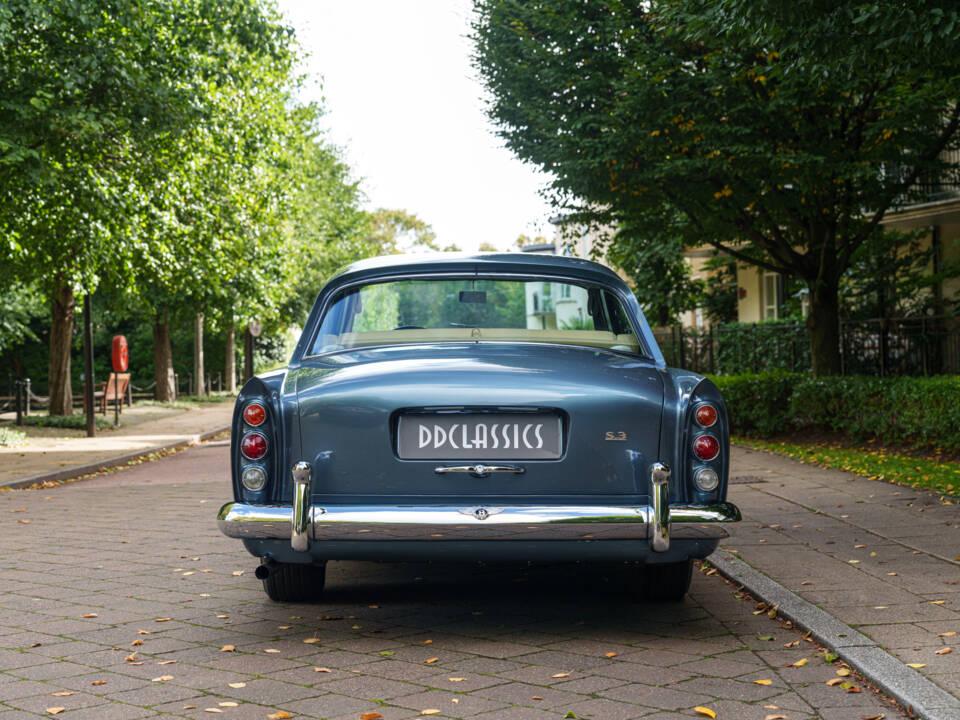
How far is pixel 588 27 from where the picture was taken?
604 inches

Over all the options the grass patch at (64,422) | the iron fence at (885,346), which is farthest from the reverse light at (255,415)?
the grass patch at (64,422)

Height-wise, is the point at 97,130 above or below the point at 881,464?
above

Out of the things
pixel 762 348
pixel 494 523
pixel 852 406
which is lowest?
pixel 494 523

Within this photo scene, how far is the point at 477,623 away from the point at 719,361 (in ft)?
73.0

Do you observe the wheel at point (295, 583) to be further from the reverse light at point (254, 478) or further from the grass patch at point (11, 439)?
the grass patch at point (11, 439)

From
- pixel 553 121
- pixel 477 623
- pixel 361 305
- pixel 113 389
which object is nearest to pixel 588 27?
pixel 553 121

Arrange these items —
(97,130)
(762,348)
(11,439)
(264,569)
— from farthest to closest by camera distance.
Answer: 1. (762,348)
2. (11,439)
3. (97,130)
4. (264,569)

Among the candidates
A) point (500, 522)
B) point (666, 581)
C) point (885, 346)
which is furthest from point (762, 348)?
point (500, 522)

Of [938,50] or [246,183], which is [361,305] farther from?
[246,183]

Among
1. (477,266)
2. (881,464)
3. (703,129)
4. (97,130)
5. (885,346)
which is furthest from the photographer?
(885,346)

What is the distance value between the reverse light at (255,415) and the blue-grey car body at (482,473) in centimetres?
3

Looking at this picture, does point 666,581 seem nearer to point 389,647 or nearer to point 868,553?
point 389,647

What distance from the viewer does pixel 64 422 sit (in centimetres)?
2183

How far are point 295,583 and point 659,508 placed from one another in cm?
194
